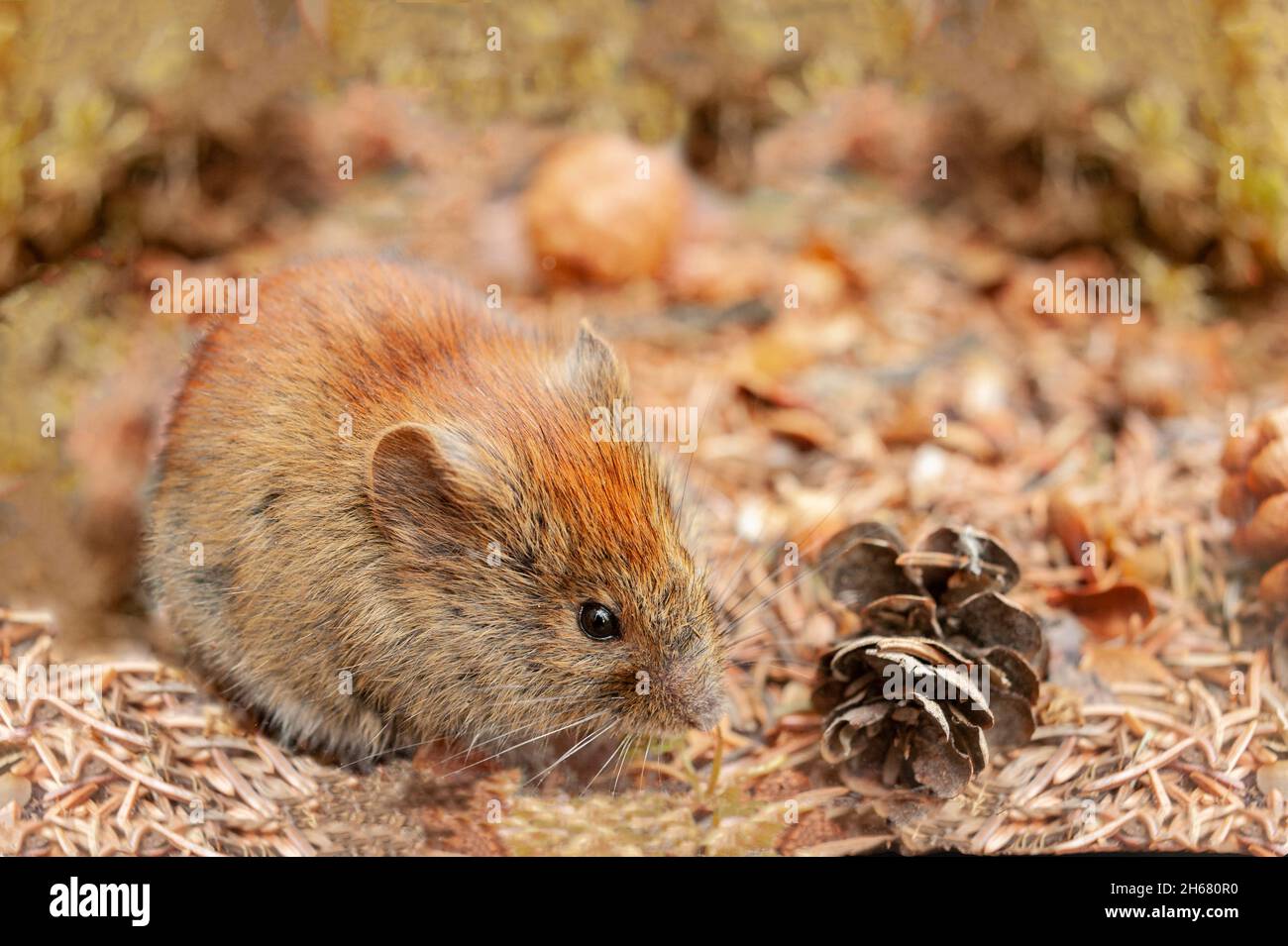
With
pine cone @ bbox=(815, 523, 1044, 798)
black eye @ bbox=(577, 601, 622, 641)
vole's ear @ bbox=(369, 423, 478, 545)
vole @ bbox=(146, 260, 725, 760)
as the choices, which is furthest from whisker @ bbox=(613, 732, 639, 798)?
vole's ear @ bbox=(369, 423, 478, 545)

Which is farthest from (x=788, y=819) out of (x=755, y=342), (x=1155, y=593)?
(x=755, y=342)

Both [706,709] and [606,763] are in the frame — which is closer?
[706,709]

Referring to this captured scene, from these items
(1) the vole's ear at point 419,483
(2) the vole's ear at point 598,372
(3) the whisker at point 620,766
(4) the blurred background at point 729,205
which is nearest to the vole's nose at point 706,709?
(3) the whisker at point 620,766

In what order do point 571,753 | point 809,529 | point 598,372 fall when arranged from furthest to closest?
point 809,529 < point 598,372 < point 571,753

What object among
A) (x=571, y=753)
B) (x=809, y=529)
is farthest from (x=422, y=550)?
(x=809, y=529)

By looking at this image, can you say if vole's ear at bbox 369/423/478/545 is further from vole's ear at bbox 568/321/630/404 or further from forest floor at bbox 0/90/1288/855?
forest floor at bbox 0/90/1288/855

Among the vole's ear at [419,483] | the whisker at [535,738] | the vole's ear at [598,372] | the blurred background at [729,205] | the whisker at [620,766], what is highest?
the blurred background at [729,205]

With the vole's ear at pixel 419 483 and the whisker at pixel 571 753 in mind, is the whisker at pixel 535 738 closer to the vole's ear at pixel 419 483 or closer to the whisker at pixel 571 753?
the whisker at pixel 571 753

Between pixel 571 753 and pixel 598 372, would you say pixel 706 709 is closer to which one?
pixel 571 753
